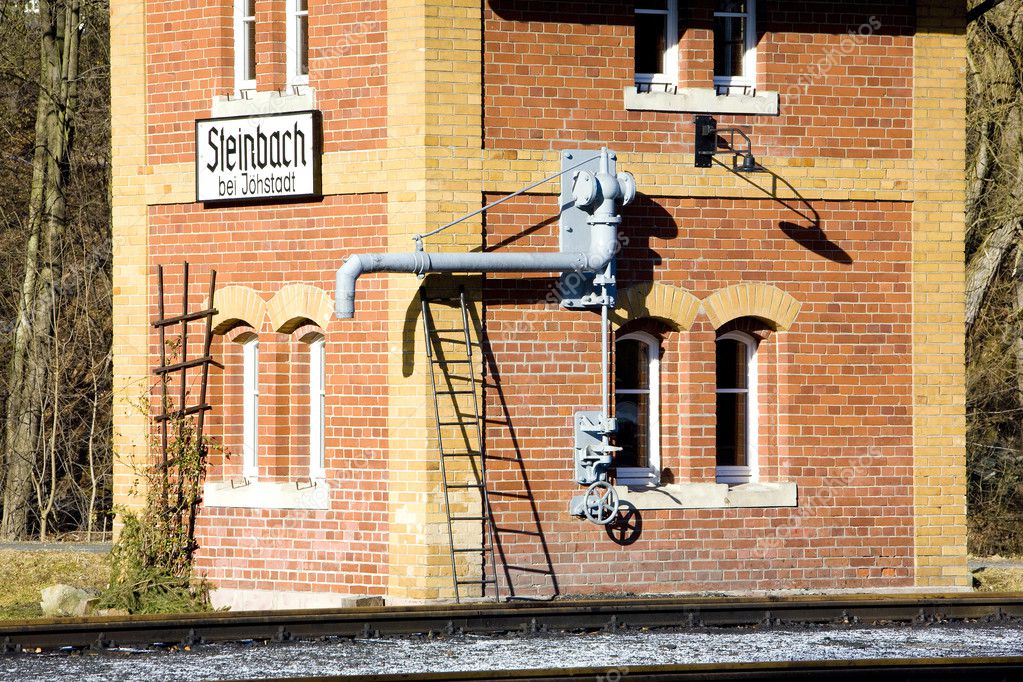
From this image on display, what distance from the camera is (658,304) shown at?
1457 cm

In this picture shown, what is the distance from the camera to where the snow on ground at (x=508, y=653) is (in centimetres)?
1000

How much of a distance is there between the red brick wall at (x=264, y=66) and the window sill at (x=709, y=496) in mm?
3896

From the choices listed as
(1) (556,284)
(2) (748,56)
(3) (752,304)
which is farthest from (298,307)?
(2) (748,56)

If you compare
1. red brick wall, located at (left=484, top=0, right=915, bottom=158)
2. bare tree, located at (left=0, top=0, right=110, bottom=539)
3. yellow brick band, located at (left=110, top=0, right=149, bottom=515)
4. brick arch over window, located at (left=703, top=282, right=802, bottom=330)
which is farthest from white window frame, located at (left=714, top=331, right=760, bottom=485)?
bare tree, located at (left=0, top=0, right=110, bottom=539)

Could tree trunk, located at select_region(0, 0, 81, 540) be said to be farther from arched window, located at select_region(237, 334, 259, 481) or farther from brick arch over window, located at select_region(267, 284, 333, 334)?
brick arch over window, located at select_region(267, 284, 333, 334)

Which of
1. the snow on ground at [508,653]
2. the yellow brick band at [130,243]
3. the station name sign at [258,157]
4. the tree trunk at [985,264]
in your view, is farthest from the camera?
the tree trunk at [985,264]

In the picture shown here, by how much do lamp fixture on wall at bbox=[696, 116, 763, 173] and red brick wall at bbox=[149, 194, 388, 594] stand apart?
2875 millimetres

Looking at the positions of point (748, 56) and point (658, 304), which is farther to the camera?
point (748, 56)

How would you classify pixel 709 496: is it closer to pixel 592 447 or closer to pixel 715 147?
pixel 592 447

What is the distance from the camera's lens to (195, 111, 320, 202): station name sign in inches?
567

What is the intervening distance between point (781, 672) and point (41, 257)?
1766 centimetres

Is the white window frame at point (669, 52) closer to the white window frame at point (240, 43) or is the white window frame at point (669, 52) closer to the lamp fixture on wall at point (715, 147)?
the lamp fixture on wall at point (715, 147)

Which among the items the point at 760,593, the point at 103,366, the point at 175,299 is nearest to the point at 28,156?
the point at 103,366

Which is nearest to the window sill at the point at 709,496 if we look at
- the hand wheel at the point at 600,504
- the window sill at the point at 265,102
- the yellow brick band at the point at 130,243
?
the hand wheel at the point at 600,504
